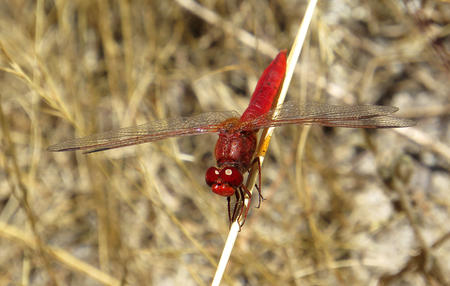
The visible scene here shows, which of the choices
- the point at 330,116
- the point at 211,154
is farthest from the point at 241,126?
the point at 211,154

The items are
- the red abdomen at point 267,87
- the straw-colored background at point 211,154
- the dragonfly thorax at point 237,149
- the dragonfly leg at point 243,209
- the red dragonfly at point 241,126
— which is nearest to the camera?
the dragonfly leg at point 243,209

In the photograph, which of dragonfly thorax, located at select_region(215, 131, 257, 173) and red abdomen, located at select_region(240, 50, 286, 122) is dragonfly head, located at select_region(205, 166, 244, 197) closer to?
dragonfly thorax, located at select_region(215, 131, 257, 173)

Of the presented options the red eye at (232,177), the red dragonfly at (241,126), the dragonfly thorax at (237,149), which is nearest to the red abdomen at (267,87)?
the red dragonfly at (241,126)

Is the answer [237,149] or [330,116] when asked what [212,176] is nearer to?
[237,149]

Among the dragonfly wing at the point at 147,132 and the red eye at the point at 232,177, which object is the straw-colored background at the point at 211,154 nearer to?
the dragonfly wing at the point at 147,132

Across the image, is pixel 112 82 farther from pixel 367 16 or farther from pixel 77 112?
pixel 367 16

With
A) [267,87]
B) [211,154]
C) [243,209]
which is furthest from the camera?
[211,154]

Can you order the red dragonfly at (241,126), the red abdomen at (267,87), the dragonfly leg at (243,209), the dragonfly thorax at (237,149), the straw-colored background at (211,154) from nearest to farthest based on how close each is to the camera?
the dragonfly leg at (243,209)
the red dragonfly at (241,126)
the dragonfly thorax at (237,149)
the red abdomen at (267,87)
the straw-colored background at (211,154)

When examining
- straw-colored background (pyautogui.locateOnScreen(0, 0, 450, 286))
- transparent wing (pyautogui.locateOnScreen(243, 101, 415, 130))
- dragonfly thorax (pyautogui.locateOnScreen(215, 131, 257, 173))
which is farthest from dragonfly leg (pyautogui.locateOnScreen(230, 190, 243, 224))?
straw-colored background (pyautogui.locateOnScreen(0, 0, 450, 286))
